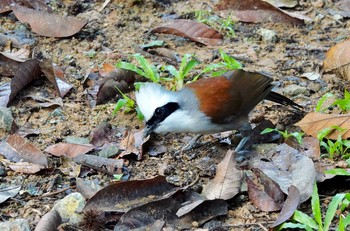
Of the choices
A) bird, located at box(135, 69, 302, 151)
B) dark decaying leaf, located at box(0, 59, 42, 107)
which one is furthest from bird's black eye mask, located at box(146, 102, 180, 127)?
dark decaying leaf, located at box(0, 59, 42, 107)

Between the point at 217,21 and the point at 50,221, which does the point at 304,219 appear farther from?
the point at 217,21

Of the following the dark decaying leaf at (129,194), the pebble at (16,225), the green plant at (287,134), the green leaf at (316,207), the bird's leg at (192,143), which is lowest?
the bird's leg at (192,143)

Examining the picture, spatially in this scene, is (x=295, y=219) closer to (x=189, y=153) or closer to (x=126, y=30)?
(x=189, y=153)

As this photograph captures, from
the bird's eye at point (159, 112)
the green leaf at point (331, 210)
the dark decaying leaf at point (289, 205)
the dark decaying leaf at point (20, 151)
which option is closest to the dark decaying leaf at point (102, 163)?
the dark decaying leaf at point (20, 151)

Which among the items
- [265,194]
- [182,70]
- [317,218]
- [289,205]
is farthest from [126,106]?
[317,218]

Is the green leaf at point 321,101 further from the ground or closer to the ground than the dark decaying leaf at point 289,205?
closer to the ground

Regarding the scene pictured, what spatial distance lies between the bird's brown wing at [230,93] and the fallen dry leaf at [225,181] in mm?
579

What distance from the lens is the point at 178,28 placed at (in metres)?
7.54

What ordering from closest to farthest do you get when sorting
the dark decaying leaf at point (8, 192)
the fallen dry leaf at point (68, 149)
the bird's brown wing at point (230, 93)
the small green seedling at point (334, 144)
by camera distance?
1. the dark decaying leaf at point (8, 192)
2. the small green seedling at point (334, 144)
3. the fallen dry leaf at point (68, 149)
4. the bird's brown wing at point (230, 93)

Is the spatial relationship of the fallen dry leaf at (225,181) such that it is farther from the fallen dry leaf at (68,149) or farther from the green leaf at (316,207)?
the fallen dry leaf at (68,149)

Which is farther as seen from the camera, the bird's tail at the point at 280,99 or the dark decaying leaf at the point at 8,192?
the bird's tail at the point at 280,99

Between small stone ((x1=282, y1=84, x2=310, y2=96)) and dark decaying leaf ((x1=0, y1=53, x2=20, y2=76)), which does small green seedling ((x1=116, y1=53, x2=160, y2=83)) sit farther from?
small stone ((x1=282, y1=84, x2=310, y2=96))

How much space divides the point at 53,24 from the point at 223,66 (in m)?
1.95

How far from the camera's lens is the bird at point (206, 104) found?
553 centimetres
